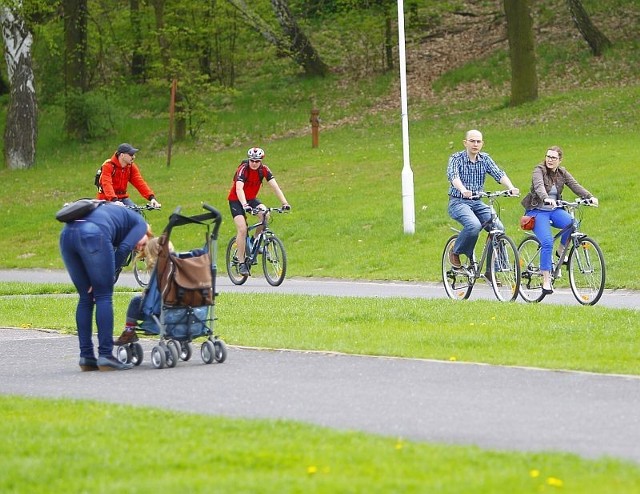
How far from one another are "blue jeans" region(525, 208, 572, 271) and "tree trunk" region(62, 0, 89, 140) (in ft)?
107

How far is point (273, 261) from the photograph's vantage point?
2017 cm

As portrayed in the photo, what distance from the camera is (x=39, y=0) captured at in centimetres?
3900

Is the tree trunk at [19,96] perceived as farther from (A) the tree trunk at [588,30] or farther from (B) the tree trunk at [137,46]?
(A) the tree trunk at [588,30]

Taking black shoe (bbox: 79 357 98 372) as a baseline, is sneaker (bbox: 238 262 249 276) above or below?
above

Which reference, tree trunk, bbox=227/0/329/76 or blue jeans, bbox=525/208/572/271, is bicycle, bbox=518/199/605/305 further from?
tree trunk, bbox=227/0/329/76

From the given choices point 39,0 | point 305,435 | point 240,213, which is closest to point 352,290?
point 240,213

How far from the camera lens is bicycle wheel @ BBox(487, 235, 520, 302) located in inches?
620

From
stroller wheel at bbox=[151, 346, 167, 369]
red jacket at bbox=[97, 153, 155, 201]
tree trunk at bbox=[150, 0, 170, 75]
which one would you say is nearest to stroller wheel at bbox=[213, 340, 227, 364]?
stroller wheel at bbox=[151, 346, 167, 369]

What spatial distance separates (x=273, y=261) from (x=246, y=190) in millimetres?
1088

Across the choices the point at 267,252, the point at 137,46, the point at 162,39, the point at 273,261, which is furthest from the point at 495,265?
the point at 137,46

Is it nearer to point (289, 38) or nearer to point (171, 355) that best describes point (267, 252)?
point (171, 355)

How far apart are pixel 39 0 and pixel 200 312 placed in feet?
96.9

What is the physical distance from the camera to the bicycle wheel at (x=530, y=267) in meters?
15.7

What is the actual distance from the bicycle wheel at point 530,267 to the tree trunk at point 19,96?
2636 centimetres
